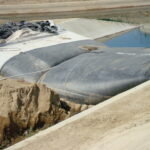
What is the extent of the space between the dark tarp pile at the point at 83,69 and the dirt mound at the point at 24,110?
134cm

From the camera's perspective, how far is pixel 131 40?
72.2 feet

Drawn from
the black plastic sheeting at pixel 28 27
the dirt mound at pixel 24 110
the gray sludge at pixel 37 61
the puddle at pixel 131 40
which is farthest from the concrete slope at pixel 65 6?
the dirt mound at pixel 24 110

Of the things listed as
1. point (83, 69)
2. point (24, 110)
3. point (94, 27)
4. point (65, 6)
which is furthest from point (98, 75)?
point (65, 6)

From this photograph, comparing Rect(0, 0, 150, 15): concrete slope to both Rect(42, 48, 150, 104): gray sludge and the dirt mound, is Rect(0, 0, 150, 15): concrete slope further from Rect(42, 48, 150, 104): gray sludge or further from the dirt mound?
the dirt mound

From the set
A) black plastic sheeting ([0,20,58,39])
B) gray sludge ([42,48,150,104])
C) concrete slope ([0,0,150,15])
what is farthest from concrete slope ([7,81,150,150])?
concrete slope ([0,0,150,15])

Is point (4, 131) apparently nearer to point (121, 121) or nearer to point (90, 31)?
point (121, 121)

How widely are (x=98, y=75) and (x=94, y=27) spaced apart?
14776 mm

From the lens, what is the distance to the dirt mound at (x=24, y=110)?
808 cm

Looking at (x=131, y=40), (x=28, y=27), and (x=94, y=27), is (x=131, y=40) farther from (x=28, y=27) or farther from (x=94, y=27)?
(x=28, y=27)

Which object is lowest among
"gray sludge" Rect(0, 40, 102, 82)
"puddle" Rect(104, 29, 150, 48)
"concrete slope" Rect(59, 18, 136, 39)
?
"puddle" Rect(104, 29, 150, 48)

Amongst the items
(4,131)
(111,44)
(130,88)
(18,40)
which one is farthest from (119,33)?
(4,131)

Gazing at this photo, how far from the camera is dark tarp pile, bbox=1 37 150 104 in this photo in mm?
9766

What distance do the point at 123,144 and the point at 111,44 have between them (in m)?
15.5

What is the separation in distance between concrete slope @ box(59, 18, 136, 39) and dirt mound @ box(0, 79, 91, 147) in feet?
45.9
